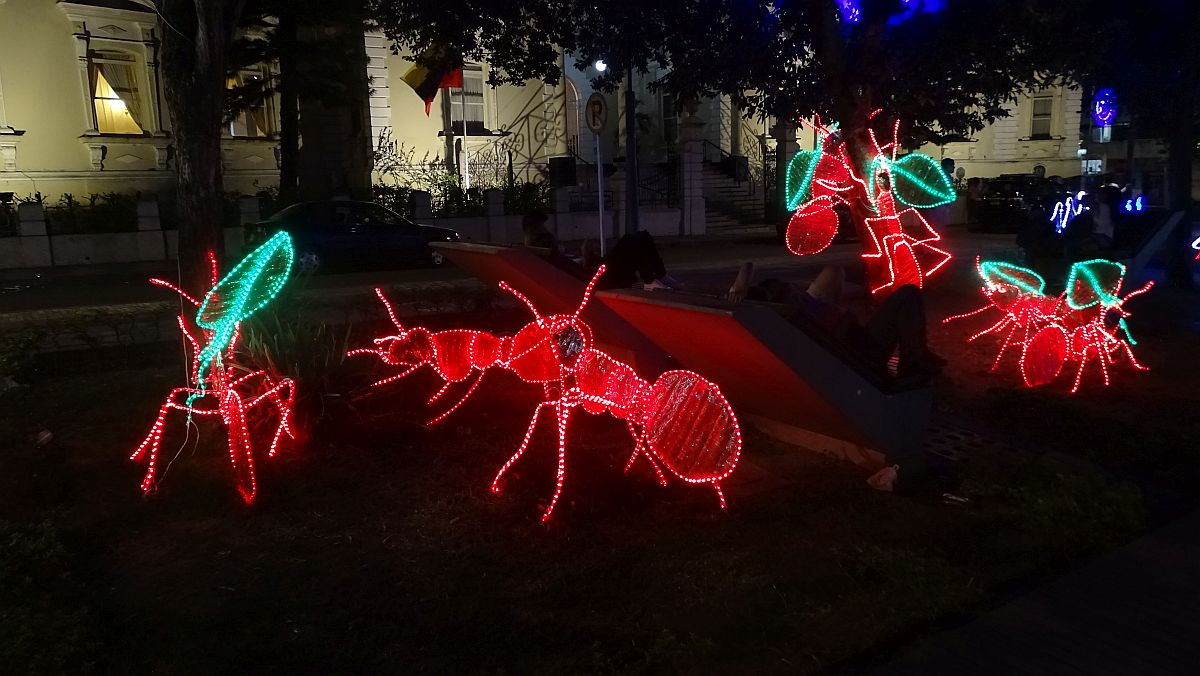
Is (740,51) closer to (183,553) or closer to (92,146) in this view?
(183,553)

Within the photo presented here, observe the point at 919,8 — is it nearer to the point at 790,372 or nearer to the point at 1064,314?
the point at 1064,314

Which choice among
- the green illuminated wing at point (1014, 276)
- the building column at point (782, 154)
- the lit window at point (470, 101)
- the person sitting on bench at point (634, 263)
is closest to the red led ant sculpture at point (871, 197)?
the green illuminated wing at point (1014, 276)

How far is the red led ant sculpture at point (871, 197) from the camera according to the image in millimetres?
8578

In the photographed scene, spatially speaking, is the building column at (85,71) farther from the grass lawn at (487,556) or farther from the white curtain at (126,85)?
the grass lawn at (487,556)

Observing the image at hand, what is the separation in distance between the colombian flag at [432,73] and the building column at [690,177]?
6336 millimetres

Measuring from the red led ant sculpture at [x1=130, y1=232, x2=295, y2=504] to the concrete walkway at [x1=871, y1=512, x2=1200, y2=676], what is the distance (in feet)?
11.0

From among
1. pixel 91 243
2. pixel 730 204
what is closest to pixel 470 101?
pixel 730 204

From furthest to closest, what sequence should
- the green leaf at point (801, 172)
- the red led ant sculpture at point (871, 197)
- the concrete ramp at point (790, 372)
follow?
the green leaf at point (801, 172), the red led ant sculpture at point (871, 197), the concrete ramp at point (790, 372)

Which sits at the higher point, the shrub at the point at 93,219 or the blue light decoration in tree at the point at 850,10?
the blue light decoration in tree at the point at 850,10

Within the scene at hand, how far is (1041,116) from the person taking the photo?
37.7 metres

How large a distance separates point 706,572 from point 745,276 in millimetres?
2348

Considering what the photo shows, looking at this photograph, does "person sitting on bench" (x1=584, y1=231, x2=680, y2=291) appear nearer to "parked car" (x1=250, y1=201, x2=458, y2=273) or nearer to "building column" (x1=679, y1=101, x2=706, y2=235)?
"parked car" (x1=250, y1=201, x2=458, y2=273)

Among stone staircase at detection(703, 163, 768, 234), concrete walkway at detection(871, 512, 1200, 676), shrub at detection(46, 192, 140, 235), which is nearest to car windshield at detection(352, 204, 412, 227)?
shrub at detection(46, 192, 140, 235)

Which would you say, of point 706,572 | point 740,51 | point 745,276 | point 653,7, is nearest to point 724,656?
point 706,572
